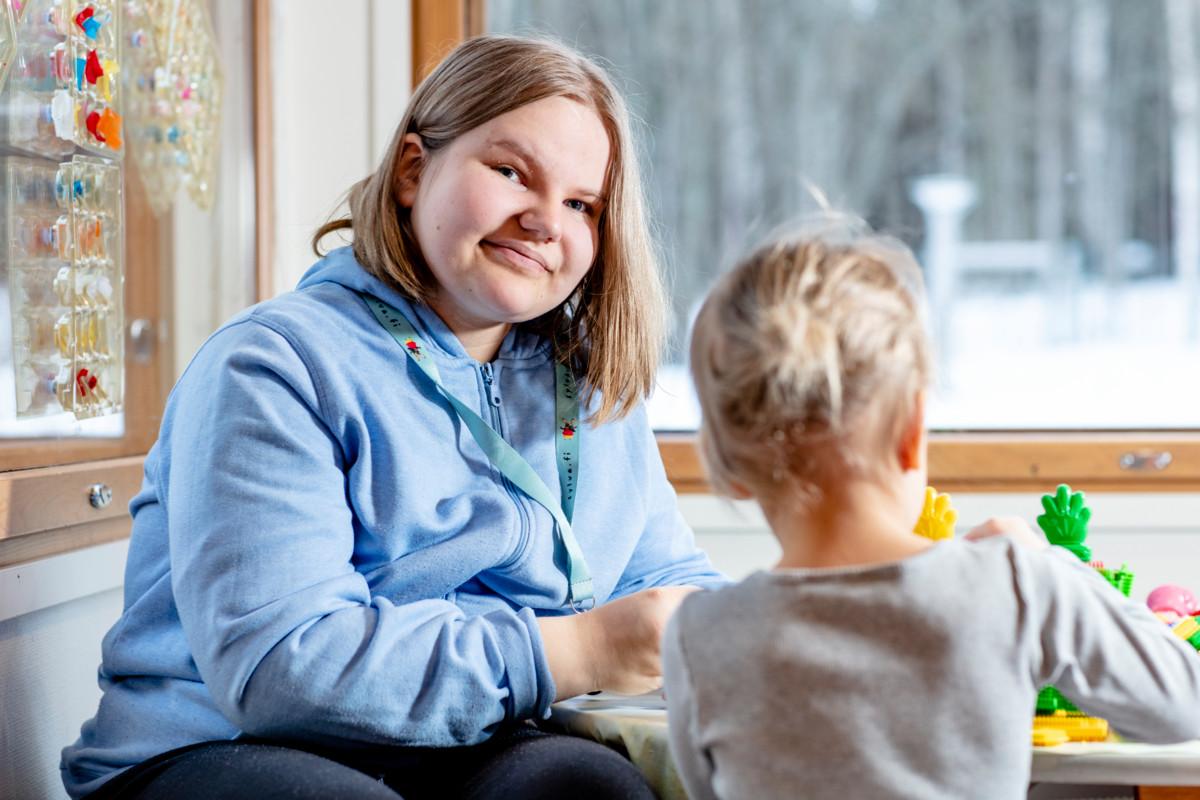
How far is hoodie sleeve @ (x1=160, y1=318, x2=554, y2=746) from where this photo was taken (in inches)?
41.9

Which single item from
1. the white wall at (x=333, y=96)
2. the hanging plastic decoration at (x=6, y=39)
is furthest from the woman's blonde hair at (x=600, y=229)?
the white wall at (x=333, y=96)

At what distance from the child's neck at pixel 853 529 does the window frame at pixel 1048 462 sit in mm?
1140

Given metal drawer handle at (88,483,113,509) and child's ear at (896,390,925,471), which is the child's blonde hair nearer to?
child's ear at (896,390,925,471)

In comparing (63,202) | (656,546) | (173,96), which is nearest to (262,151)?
(173,96)

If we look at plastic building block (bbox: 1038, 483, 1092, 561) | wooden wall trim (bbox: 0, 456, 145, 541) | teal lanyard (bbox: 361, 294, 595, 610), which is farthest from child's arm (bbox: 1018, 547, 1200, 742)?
wooden wall trim (bbox: 0, 456, 145, 541)

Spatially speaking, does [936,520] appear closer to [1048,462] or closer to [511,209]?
[511,209]

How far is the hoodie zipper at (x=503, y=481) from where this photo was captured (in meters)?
1.26

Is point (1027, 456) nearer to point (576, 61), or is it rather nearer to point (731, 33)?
point (731, 33)

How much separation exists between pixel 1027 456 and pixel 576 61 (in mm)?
1103

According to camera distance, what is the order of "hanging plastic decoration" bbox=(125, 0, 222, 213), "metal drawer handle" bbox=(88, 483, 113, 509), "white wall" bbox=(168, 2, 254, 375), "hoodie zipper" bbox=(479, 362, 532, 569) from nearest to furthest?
1. "hoodie zipper" bbox=(479, 362, 532, 569)
2. "metal drawer handle" bbox=(88, 483, 113, 509)
3. "hanging plastic decoration" bbox=(125, 0, 222, 213)
4. "white wall" bbox=(168, 2, 254, 375)

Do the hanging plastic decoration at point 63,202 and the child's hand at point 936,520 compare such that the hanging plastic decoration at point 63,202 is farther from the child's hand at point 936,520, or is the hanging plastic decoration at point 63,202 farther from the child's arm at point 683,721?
the child's hand at point 936,520

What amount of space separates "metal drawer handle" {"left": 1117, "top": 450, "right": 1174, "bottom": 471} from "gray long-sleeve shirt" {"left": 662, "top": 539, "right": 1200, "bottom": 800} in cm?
124

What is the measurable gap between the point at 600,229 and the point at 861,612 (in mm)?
622

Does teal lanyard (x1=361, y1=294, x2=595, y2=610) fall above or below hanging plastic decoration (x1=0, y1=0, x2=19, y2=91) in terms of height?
below
